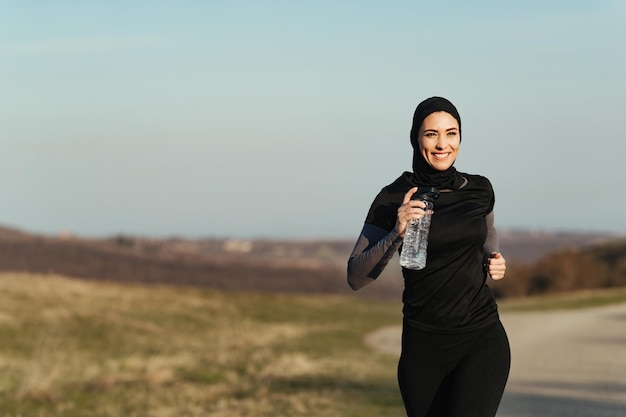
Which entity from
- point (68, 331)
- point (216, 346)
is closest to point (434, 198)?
point (216, 346)

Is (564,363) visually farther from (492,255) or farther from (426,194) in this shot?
(426,194)

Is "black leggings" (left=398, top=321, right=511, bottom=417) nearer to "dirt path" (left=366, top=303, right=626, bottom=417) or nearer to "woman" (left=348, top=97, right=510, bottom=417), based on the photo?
"woman" (left=348, top=97, right=510, bottom=417)

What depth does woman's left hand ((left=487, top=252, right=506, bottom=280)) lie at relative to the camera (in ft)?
16.5

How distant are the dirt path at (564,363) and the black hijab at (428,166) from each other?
290 inches

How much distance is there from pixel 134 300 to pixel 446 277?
3293 cm

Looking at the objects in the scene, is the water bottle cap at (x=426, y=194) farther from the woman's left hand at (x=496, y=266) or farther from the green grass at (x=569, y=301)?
the green grass at (x=569, y=301)

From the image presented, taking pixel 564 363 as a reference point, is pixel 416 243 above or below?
above

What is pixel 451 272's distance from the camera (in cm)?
507

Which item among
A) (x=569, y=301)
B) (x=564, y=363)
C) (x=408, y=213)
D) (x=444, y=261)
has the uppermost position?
(x=408, y=213)

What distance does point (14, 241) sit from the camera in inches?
1585

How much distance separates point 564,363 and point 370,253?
15071mm

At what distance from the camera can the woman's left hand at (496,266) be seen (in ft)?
16.5

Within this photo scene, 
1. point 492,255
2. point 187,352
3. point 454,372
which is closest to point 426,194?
point 492,255

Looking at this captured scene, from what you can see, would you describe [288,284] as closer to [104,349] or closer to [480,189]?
[104,349]
